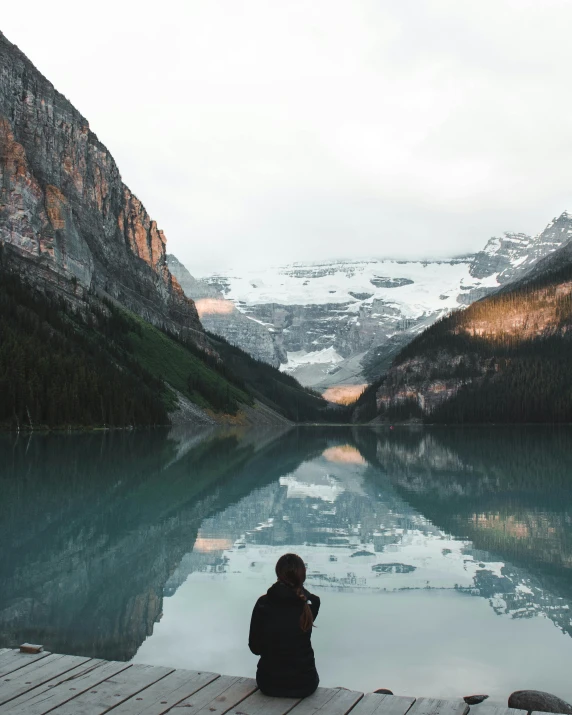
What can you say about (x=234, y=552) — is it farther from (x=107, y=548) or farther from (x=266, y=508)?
(x=266, y=508)

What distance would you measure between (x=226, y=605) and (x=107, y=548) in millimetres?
6051

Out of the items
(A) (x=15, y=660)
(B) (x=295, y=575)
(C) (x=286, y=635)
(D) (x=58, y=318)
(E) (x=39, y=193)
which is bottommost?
(A) (x=15, y=660)

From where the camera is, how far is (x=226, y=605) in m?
15.5

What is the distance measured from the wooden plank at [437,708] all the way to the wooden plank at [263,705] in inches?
56.1

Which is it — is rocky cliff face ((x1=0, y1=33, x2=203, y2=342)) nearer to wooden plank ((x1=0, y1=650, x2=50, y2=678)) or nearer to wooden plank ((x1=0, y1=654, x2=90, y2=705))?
wooden plank ((x1=0, y1=650, x2=50, y2=678))

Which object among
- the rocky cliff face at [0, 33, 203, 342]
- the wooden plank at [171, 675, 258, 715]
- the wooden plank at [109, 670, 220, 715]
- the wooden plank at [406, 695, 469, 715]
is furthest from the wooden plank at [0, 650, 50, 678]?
the rocky cliff face at [0, 33, 203, 342]

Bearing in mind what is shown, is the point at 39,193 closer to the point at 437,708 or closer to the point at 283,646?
the point at 283,646

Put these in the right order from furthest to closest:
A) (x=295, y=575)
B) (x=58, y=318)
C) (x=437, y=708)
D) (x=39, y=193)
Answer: (x=39, y=193), (x=58, y=318), (x=295, y=575), (x=437, y=708)

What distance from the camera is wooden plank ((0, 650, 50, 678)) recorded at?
9453mm

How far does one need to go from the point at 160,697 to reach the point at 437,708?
3.27 metres

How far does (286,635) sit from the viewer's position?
911 centimetres

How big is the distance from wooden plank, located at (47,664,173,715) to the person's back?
1370 mm

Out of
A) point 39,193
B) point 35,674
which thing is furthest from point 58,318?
point 35,674

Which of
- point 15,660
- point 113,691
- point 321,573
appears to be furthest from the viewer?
point 321,573
